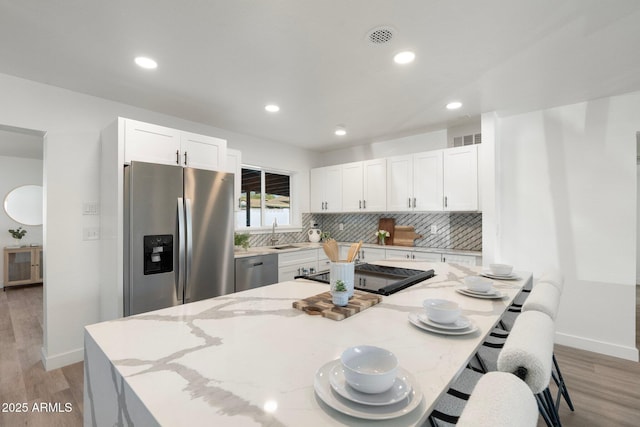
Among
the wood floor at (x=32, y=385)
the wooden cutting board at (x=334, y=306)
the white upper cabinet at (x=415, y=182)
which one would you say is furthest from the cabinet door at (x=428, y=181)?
the wood floor at (x=32, y=385)

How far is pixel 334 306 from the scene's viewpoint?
4.28 feet

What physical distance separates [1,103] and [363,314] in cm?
325

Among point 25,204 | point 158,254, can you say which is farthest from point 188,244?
point 25,204

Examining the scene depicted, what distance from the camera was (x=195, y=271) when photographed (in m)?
2.73

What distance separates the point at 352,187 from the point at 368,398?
4014 mm

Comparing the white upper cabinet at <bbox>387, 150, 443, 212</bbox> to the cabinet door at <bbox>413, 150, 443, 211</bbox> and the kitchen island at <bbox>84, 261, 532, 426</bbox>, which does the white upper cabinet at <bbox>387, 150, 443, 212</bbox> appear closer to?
the cabinet door at <bbox>413, 150, 443, 211</bbox>

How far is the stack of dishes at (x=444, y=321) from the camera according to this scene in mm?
1074

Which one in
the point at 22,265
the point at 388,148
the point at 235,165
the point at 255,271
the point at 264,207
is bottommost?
the point at 22,265

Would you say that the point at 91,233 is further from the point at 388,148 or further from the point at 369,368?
the point at 388,148

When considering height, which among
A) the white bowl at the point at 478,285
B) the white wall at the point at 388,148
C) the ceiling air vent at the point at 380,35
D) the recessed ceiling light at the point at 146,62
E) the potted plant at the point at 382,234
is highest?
the recessed ceiling light at the point at 146,62

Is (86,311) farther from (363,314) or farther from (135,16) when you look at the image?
(363,314)

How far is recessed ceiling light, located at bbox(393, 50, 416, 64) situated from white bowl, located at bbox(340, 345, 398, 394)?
2024 mm

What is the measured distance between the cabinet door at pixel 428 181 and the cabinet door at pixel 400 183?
0.23 ft

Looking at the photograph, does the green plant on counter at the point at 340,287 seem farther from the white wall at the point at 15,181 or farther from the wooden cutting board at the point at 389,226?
the white wall at the point at 15,181
